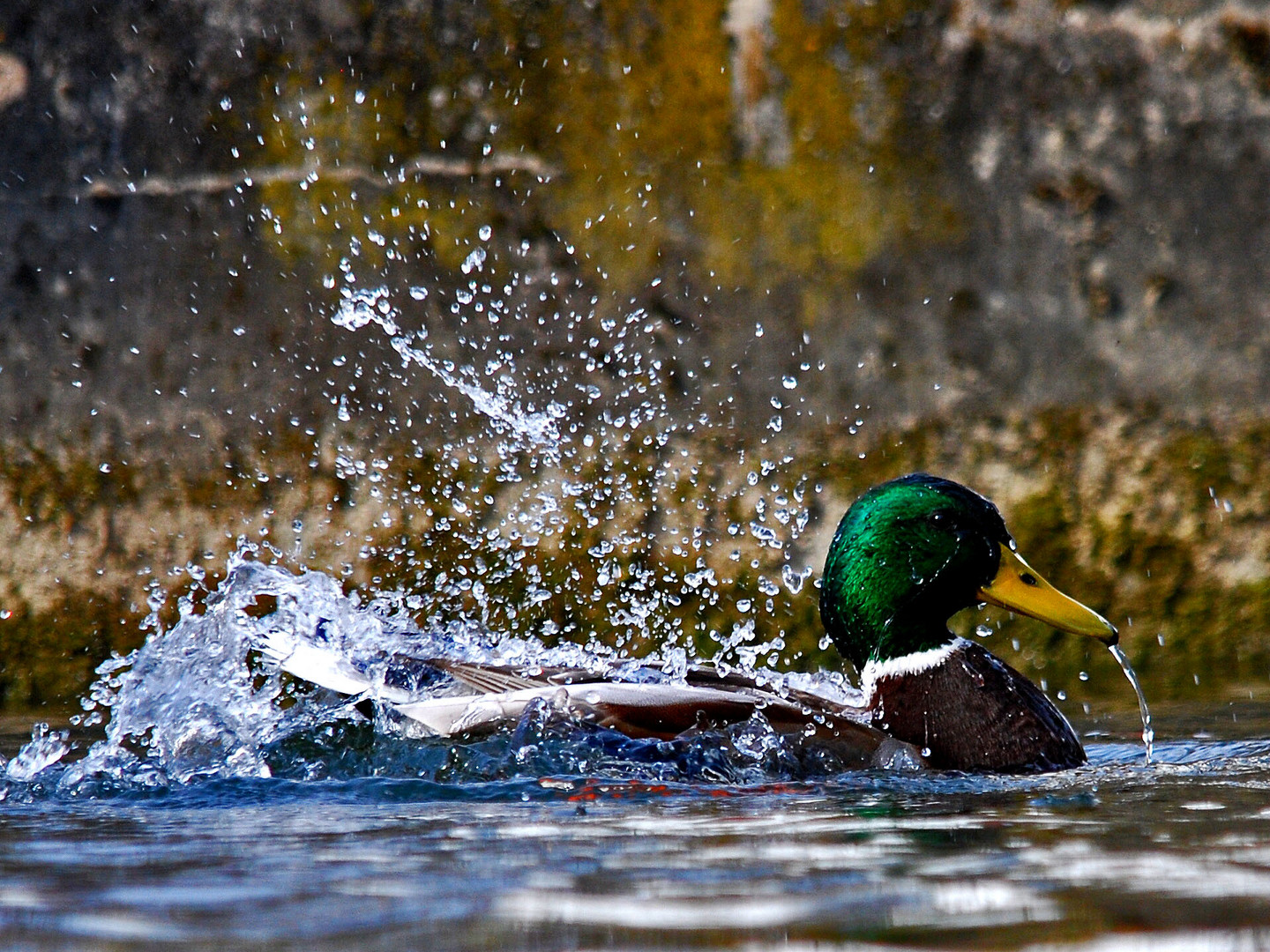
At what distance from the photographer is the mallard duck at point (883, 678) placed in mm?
3723

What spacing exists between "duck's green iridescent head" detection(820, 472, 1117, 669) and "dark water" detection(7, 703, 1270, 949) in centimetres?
64

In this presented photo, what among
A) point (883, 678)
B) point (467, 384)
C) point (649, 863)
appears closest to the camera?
point (649, 863)

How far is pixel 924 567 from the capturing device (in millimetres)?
4164

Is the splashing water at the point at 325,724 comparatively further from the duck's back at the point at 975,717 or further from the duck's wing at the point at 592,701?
the duck's back at the point at 975,717

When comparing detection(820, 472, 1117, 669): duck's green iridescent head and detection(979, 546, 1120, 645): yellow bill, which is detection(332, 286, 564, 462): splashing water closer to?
detection(820, 472, 1117, 669): duck's green iridescent head

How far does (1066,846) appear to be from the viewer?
2.56m

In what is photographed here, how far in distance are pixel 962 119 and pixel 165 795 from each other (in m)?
2.84

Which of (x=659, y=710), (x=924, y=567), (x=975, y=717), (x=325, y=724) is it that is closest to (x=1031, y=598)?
(x=924, y=567)

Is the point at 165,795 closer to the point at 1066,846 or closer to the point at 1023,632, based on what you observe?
the point at 1066,846

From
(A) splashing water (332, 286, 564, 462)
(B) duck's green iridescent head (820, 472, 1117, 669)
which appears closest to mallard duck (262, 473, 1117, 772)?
(B) duck's green iridescent head (820, 472, 1117, 669)

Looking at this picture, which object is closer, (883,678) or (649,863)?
(649,863)

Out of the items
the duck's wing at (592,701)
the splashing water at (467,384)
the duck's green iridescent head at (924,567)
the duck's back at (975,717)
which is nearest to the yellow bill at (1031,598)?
the duck's green iridescent head at (924,567)

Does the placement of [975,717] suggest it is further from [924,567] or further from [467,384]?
[467,384]

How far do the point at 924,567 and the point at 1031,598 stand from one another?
0.84 feet
